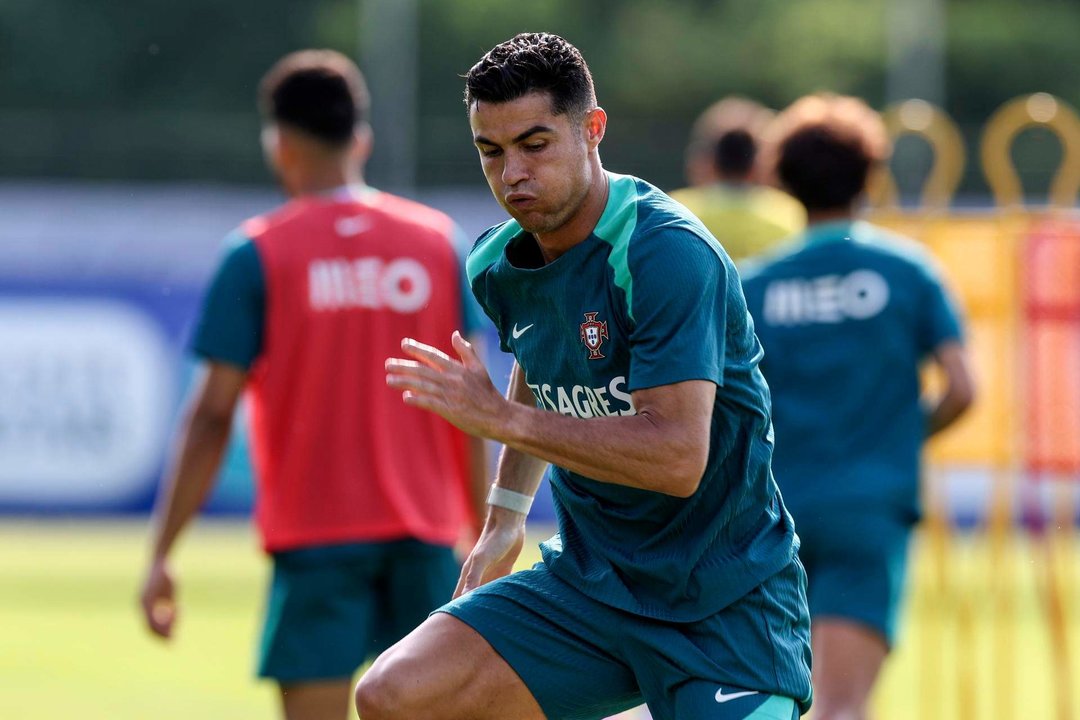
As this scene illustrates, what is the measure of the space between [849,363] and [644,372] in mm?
2508

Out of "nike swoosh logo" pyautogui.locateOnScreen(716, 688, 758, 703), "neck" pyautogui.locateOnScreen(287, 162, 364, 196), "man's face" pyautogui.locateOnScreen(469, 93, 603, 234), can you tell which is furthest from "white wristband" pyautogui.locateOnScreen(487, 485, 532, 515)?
"neck" pyautogui.locateOnScreen(287, 162, 364, 196)

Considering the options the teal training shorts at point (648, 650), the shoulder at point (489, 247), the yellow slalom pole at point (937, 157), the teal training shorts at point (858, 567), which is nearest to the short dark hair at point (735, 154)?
the yellow slalom pole at point (937, 157)

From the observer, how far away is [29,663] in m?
10.3

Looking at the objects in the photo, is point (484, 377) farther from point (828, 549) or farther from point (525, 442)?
point (828, 549)

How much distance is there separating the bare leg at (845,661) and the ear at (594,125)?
257 centimetres

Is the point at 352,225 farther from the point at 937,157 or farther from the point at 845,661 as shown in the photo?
the point at 937,157

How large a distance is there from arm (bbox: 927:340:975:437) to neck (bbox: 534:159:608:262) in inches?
98.6

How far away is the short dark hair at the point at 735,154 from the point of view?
8250 mm

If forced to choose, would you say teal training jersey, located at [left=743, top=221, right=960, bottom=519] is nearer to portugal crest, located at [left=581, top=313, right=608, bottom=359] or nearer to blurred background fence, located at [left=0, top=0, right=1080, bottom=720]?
blurred background fence, located at [left=0, top=0, right=1080, bottom=720]

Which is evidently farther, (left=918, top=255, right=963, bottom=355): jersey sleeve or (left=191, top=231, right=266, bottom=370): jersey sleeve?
(left=918, top=255, right=963, bottom=355): jersey sleeve

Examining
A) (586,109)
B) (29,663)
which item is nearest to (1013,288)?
(586,109)

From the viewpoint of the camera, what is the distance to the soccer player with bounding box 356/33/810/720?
12.7 feet

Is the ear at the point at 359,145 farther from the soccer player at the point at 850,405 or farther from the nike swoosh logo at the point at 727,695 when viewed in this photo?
the nike swoosh logo at the point at 727,695

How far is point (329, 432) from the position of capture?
19.6 ft
